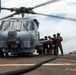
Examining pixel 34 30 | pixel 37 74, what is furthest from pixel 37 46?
pixel 37 74

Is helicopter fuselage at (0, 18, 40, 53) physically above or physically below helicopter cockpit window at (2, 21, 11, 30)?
below

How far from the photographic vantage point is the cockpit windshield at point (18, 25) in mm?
21097

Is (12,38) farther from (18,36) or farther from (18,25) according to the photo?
(18,25)

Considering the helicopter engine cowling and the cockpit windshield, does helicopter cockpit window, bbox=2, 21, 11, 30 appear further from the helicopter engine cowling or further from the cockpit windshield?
the helicopter engine cowling

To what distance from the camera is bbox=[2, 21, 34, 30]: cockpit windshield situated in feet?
69.2

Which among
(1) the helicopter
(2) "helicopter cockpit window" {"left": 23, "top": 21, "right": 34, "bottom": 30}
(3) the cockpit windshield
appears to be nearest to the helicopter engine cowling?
(1) the helicopter

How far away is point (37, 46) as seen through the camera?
2253 centimetres

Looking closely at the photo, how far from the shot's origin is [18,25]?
21297 millimetres

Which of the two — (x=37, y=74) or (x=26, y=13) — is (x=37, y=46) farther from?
(x=37, y=74)

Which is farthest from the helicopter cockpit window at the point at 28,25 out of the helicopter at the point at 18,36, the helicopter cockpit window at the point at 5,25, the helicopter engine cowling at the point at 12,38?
the helicopter engine cowling at the point at 12,38

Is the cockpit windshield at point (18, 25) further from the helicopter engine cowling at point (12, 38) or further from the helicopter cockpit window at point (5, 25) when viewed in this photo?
the helicopter engine cowling at point (12, 38)

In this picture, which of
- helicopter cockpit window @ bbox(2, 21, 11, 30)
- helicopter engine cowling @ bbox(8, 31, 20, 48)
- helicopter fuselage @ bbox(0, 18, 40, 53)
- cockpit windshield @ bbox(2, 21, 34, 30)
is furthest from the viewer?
helicopter cockpit window @ bbox(2, 21, 11, 30)

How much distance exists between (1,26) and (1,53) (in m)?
1.95

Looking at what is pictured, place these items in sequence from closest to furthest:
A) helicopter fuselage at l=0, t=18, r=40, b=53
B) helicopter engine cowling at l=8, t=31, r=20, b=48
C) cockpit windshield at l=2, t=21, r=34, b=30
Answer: helicopter engine cowling at l=8, t=31, r=20, b=48 → helicopter fuselage at l=0, t=18, r=40, b=53 → cockpit windshield at l=2, t=21, r=34, b=30
